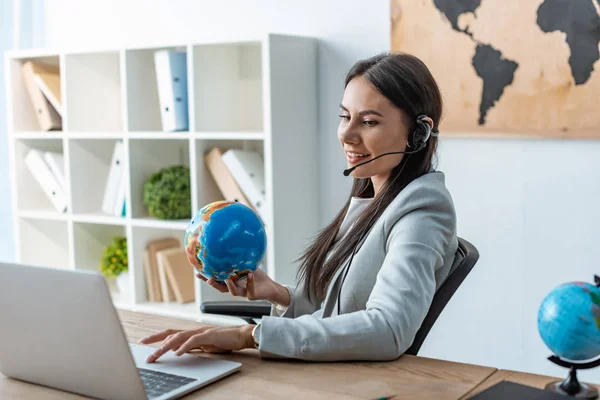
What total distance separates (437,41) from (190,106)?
38.5 inches

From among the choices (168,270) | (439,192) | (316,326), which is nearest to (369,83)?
(439,192)

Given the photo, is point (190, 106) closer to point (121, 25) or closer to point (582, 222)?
point (121, 25)

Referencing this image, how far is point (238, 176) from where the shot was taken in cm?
298

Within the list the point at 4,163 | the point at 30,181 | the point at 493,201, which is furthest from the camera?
the point at 4,163

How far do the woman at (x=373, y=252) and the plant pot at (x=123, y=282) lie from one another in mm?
1671

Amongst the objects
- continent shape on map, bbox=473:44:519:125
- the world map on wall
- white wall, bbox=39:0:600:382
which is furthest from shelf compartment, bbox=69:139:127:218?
continent shape on map, bbox=473:44:519:125

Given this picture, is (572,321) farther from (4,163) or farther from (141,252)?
(4,163)

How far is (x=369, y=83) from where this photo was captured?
171cm

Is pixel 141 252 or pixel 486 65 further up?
pixel 486 65

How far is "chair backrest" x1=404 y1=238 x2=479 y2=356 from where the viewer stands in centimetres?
158

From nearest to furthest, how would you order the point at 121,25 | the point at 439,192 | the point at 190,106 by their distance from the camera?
the point at 439,192
the point at 190,106
the point at 121,25

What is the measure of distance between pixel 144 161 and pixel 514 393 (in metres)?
2.35

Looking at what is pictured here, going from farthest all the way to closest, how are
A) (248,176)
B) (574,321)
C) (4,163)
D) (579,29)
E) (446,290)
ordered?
(4,163), (248,176), (579,29), (446,290), (574,321)

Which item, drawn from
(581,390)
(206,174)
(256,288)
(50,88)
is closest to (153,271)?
(206,174)
